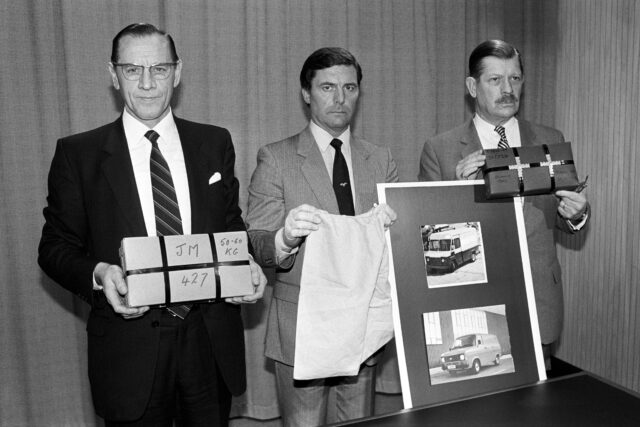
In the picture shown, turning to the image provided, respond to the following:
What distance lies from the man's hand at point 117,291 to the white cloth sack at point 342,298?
0.41 m

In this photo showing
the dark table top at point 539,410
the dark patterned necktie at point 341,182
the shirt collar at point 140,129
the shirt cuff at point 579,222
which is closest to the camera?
the dark table top at point 539,410

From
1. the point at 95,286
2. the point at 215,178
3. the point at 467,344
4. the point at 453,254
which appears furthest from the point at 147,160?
the point at 467,344

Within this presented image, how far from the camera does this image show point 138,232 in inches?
64.4

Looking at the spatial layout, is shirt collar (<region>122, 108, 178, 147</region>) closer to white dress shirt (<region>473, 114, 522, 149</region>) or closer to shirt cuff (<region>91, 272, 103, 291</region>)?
shirt cuff (<region>91, 272, 103, 291</region>)

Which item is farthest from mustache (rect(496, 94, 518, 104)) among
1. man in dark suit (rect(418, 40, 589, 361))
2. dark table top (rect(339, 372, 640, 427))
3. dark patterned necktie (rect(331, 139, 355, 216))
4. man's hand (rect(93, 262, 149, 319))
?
man's hand (rect(93, 262, 149, 319))

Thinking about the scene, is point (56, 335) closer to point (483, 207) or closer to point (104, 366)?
point (104, 366)

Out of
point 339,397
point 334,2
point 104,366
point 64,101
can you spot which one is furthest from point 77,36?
point 339,397

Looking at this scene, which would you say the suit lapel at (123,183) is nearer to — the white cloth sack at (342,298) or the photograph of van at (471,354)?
the white cloth sack at (342,298)

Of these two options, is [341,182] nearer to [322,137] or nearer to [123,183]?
[322,137]

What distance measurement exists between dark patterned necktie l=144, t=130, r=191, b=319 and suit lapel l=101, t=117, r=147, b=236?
45mm

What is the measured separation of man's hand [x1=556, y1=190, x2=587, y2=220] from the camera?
174 centimetres

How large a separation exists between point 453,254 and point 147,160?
881 mm

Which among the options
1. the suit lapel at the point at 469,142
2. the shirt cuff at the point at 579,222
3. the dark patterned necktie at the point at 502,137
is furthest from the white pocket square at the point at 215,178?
the shirt cuff at the point at 579,222

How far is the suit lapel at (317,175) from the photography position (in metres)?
1.97
